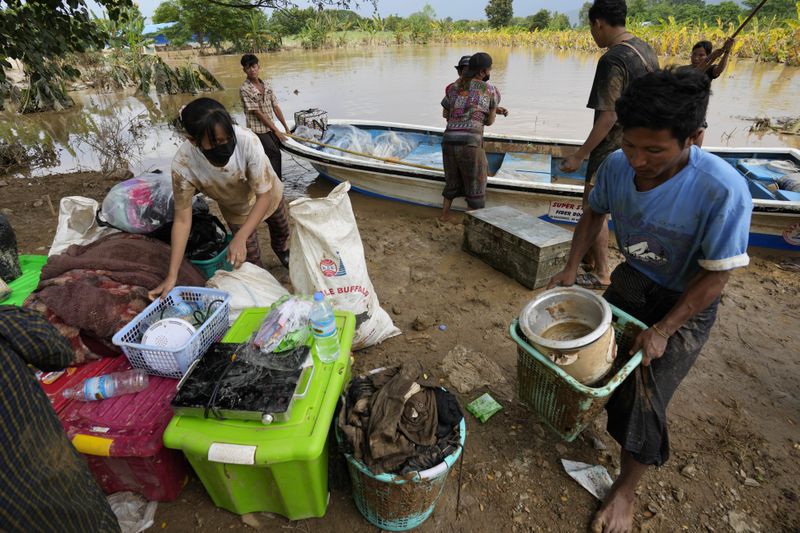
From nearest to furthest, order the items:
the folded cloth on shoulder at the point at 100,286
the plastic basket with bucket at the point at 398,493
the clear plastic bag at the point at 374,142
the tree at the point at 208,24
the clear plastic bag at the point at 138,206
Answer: the plastic basket with bucket at the point at 398,493
the folded cloth on shoulder at the point at 100,286
the clear plastic bag at the point at 138,206
the clear plastic bag at the point at 374,142
the tree at the point at 208,24

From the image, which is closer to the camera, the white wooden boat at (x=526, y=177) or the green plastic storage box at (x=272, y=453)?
the green plastic storage box at (x=272, y=453)

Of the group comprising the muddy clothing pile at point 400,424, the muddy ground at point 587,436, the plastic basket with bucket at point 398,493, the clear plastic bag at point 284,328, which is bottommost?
the muddy ground at point 587,436

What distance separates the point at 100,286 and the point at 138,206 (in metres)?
0.86

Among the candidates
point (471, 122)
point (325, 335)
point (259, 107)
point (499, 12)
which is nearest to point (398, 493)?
point (325, 335)

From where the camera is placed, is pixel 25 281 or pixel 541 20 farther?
pixel 541 20

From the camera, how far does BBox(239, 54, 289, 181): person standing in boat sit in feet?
17.6

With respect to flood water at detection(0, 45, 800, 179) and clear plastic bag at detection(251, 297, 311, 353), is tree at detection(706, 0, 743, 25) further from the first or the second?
clear plastic bag at detection(251, 297, 311, 353)

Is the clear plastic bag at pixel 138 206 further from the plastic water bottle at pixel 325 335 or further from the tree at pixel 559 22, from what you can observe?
the tree at pixel 559 22

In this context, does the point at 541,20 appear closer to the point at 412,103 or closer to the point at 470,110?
the point at 412,103

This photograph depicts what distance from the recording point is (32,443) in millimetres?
994

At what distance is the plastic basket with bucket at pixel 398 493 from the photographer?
4.97 feet

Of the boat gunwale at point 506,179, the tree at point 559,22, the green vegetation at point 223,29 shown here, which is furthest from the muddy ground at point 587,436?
the tree at point 559,22

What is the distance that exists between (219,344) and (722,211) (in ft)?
6.84

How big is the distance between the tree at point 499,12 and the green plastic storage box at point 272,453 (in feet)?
163
